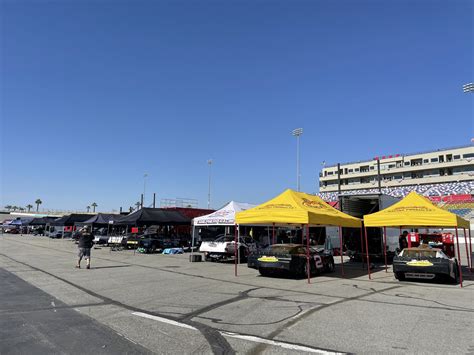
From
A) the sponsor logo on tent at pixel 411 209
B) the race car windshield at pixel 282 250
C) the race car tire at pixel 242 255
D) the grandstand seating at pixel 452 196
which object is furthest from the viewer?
the grandstand seating at pixel 452 196

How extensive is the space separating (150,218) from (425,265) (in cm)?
2112

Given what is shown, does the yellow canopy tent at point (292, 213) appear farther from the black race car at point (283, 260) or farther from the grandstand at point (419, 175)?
the grandstand at point (419, 175)

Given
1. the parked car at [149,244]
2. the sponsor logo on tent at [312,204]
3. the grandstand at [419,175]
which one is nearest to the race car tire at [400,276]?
the sponsor logo on tent at [312,204]

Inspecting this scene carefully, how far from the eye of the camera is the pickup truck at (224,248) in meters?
20.9

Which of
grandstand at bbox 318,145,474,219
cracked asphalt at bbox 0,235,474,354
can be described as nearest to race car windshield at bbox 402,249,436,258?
cracked asphalt at bbox 0,235,474,354

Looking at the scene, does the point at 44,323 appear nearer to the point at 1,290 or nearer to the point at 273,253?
the point at 1,290

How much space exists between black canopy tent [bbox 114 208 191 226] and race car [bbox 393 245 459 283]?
20.0 metres

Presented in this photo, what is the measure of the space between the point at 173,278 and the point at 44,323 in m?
7.08

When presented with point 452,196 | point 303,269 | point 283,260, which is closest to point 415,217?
point 303,269

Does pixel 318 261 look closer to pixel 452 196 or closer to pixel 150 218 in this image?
pixel 150 218

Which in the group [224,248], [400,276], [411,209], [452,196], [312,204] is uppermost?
[452,196]

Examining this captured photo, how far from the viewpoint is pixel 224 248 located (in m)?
20.9

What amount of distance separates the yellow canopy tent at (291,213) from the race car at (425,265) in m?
2.95

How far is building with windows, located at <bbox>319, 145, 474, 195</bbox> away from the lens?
2997 inches
